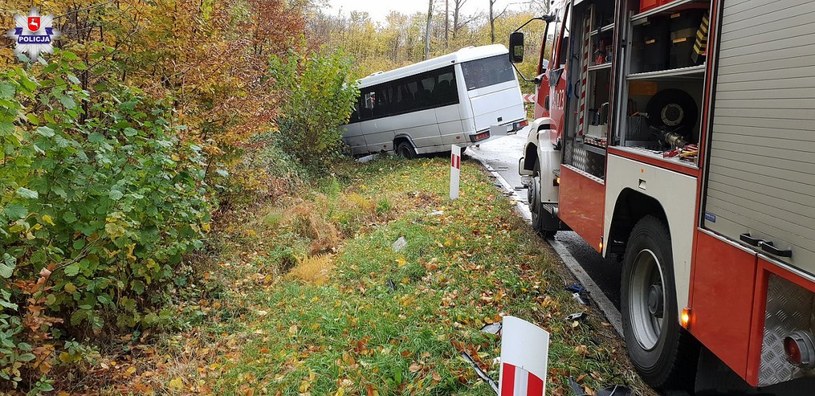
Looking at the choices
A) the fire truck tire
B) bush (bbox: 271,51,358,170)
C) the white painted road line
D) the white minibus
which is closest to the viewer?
the fire truck tire

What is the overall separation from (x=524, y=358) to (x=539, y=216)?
4.64m

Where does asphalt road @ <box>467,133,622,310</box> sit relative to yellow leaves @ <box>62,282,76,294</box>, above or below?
below

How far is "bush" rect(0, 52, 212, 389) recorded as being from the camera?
324cm

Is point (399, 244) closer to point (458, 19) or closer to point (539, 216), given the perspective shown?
point (539, 216)

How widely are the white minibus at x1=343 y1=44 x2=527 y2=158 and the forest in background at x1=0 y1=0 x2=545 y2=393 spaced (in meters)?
6.86

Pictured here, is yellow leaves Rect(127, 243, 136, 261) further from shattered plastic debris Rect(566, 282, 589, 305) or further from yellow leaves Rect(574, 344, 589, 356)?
shattered plastic debris Rect(566, 282, 589, 305)

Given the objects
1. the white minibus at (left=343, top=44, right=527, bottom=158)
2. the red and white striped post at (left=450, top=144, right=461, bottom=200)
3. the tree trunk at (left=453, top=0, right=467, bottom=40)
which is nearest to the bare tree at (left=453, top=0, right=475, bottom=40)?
the tree trunk at (left=453, top=0, right=467, bottom=40)

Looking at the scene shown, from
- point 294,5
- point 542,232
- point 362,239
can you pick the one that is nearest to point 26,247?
point 362,239

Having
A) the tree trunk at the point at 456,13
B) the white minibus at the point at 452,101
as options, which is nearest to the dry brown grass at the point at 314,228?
the white minibus at the point at 452,101

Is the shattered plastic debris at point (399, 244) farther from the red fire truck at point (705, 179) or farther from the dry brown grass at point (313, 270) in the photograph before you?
the red fire truck at point (705, 179)

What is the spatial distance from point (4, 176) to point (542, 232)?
566cm

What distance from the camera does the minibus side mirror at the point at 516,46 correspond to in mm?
6883

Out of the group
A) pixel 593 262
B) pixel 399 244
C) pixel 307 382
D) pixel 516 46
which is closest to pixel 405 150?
pixel 516 46

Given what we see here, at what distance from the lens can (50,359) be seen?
3.75 meters
